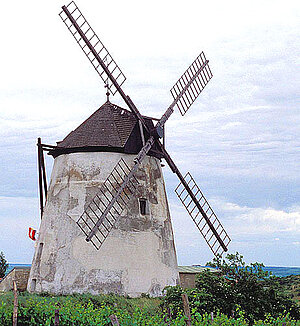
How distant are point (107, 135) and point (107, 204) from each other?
2897 mm

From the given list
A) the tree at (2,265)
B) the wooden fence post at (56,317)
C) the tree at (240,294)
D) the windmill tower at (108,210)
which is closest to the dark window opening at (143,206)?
the windmill tower at (108,210)

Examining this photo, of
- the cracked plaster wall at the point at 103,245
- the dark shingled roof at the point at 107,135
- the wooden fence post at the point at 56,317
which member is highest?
the dark shingled roof at the point at 107,135

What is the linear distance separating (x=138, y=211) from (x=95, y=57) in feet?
21.0

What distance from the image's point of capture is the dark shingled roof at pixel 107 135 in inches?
827

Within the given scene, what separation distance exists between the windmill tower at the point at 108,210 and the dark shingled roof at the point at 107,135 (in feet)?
0.13

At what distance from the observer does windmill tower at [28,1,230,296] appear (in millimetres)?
19891

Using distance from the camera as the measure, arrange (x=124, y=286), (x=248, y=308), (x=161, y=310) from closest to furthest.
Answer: (x=248, y=308) < (x=161, y=310) < (x=124, y=286)

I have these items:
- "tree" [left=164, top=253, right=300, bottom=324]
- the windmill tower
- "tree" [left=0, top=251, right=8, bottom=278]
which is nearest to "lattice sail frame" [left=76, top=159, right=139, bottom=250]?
the windmill tower

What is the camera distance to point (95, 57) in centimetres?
2122

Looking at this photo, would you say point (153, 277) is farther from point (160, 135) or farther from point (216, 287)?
point (216, 287)

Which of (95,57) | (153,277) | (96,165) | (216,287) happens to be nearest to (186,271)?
(153,277)

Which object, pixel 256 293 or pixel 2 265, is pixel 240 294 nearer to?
pixel 256 293

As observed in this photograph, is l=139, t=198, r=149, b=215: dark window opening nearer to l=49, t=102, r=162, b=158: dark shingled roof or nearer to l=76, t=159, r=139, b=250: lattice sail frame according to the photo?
l=76, t=159, r=139, b=250: lattice sail frame

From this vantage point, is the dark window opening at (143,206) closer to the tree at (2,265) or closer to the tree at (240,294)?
the tree at (240,294)
